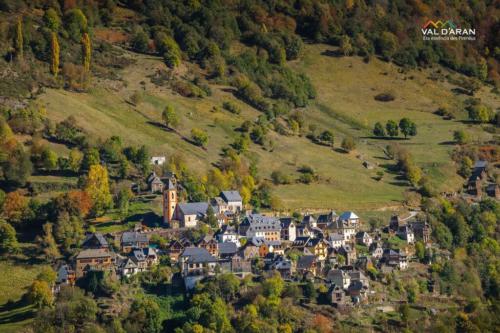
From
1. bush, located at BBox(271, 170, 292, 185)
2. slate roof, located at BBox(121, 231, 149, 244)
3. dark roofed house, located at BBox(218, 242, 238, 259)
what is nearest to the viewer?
slate roof, located at BBox(121, 231, 149, 244)

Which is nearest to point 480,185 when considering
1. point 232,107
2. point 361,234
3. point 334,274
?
point 361,234

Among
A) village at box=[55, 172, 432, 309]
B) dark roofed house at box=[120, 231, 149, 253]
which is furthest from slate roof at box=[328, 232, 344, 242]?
dark roofed house at box=[120, 231, 149, 253]

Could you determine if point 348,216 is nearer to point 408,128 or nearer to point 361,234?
point 361,234

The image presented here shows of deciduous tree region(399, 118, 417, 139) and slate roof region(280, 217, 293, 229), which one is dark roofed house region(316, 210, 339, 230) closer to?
slate roof region(280, 217, 293, 229)

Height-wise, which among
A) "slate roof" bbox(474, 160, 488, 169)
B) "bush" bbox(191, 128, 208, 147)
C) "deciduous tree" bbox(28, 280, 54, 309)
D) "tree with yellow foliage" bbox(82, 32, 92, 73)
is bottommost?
"deciduous tree" bbox(28, 280, 54, 309)

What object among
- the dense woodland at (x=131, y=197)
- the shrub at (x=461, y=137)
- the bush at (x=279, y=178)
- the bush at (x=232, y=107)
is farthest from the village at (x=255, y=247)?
the shrub at (x=461, y=137)

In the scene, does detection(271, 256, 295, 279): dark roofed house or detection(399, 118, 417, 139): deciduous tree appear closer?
detection(271, 256, 295, 279): dark roofed house

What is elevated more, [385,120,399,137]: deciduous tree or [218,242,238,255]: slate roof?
[385,120,399,137]: deciduous tree
